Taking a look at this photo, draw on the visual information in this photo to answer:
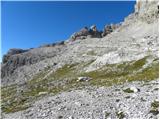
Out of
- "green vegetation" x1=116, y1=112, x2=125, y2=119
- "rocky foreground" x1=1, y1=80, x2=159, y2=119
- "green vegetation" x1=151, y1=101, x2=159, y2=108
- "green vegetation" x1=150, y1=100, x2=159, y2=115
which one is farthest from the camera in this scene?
"green vegetation" x1=151, y1=101, x2=159, y2=108

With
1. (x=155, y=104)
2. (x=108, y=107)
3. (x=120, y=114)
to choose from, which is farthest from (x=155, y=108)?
(x=108, y=107)

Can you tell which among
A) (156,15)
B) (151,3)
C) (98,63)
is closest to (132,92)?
(98,63)

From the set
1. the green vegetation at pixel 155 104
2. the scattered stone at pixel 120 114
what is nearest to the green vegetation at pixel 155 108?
the green vegetation at pixel 155 104

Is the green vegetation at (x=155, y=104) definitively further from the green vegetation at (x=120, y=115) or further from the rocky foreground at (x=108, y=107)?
the green vegetation at (x=120, y=115)

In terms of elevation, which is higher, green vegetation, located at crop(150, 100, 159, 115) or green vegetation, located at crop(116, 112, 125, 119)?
green vegetation, located at crop(150, 100, 159, 115)

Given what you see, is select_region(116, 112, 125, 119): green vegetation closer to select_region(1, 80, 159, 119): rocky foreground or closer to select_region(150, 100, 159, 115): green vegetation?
select_region(1, 80, 159, 119): rocky foreground

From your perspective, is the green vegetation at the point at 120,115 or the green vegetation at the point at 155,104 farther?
the green vegetation at the point at 155,104

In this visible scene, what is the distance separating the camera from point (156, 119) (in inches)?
1086

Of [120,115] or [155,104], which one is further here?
[155,104]

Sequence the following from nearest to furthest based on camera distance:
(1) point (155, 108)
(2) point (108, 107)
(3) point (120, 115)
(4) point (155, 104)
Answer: (3) point (120, 115), (1) point (155, 108), (4) point (155, 104), (2) point (108, 107)

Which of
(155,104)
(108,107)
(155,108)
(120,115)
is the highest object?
(155,104)

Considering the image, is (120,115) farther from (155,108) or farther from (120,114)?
(155,108)

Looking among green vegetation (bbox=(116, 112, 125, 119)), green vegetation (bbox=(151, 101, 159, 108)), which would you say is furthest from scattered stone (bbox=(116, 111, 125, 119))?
green vegetation (bbox=(151, 101, 159, 108))

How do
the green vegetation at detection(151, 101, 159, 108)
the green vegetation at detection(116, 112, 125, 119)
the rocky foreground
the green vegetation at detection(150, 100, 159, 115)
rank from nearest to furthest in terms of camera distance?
the green vegetation at detection(150, 100, 159, 115)
the green vegetation at detection(116, 112, 125, 119)
the rocky foreground
the green vegetation at detection(151, 101, 159, 108)
